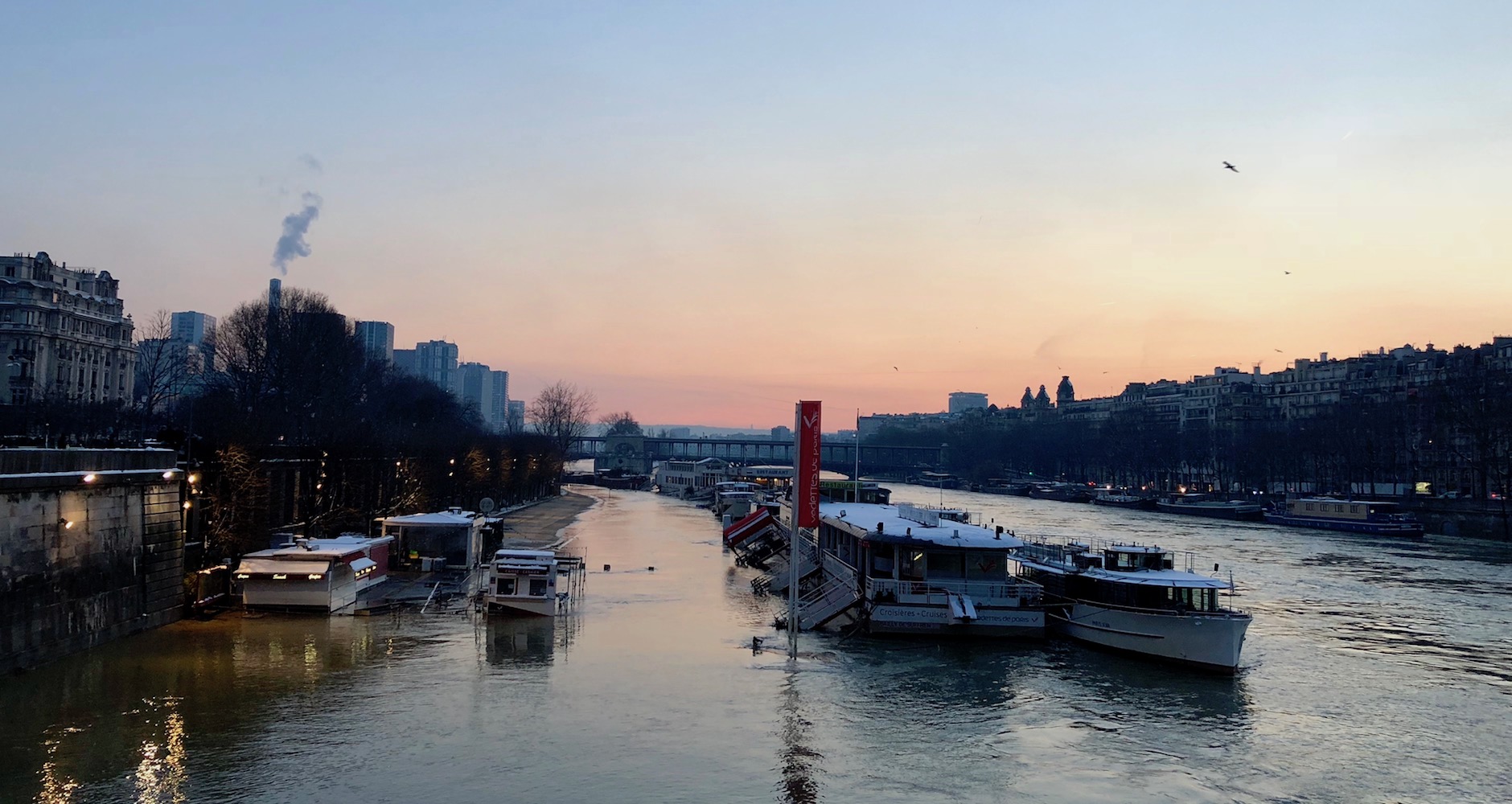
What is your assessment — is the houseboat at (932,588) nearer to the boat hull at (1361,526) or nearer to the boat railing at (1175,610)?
the boat railing at (1175,610)

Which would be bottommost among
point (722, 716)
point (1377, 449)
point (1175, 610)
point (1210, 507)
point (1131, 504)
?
point (722, 716)

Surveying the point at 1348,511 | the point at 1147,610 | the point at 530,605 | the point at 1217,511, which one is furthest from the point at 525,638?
the point at 1217,511

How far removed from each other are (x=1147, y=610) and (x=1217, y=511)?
98441 mm

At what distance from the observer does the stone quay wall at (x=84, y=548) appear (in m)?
30.3

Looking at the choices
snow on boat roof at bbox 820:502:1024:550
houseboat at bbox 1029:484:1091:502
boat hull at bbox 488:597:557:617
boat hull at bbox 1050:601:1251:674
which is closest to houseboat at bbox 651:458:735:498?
houseboat at bbox 1029:484:1091:502

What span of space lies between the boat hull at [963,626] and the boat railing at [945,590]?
44 cm

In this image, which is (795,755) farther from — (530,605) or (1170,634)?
(530,605)

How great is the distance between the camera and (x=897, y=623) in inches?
1524

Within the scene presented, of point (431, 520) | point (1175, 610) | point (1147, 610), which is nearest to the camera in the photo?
point (1175, 610)

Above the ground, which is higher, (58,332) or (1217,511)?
(58,332)

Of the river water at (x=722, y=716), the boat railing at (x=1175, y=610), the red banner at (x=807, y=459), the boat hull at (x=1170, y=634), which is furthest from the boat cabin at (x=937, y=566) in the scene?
the red banner at (x=807, y=459)

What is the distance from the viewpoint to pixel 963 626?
38500 millimetres

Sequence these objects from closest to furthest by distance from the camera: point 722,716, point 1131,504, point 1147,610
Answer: point 722,716
point 1147,610
point 1131,504

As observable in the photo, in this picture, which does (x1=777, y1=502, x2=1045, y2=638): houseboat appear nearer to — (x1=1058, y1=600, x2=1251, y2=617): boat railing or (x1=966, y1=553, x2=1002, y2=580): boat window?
(x1=966, y1=553, x2=1002, y2=580): boat window
